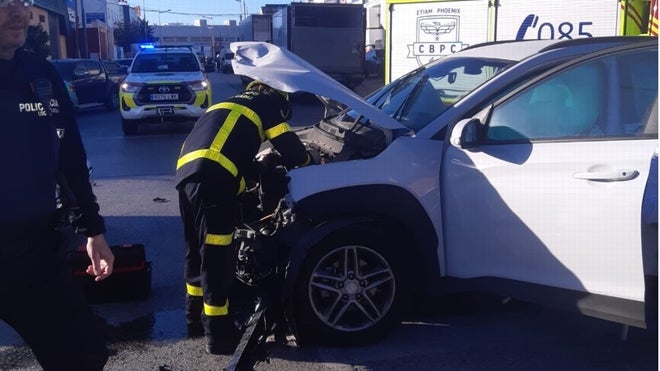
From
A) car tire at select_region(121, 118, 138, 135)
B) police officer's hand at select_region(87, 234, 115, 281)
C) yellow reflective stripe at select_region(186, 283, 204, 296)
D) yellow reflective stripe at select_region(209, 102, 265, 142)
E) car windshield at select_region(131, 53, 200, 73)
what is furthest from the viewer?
car windshield at select_region(131, 53, 200, 73)

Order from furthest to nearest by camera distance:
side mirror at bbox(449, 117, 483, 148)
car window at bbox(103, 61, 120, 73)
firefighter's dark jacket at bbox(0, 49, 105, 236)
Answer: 1. car window at bbox(103, 61, 120, 73)
2. side mirror at bbox(449, 117, 483, 148)
3. firefighter's dark jacket at bbox(0, 49, 105, 236)

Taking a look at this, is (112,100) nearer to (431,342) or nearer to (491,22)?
(491,22)

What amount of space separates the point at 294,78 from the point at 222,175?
76cm

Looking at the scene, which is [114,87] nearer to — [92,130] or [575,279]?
[92,130]

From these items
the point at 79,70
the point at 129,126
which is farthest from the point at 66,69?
the point at 129,126

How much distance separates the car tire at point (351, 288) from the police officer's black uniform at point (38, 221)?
68.5 inches

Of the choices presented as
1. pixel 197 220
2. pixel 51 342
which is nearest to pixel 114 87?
pixel 197 220

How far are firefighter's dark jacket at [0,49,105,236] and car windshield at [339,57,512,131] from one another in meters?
2.36

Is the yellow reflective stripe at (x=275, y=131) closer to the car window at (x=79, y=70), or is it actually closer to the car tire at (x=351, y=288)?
the car tire at (x=351, y=288)

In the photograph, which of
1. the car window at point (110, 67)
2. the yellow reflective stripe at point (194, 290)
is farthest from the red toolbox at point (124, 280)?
the car window at point (110, 67)

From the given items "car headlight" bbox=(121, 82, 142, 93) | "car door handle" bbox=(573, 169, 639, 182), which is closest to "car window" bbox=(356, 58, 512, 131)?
"car door handle" bbox=(573, 169, 639, 182)

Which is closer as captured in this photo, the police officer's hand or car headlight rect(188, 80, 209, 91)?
the police officer's hand

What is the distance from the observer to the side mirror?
423cm

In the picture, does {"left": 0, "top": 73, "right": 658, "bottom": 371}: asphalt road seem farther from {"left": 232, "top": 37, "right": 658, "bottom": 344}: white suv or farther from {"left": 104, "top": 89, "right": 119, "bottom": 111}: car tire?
{"left": 104, "top": 89, "right": 119, "bottom": 111}: car tire
